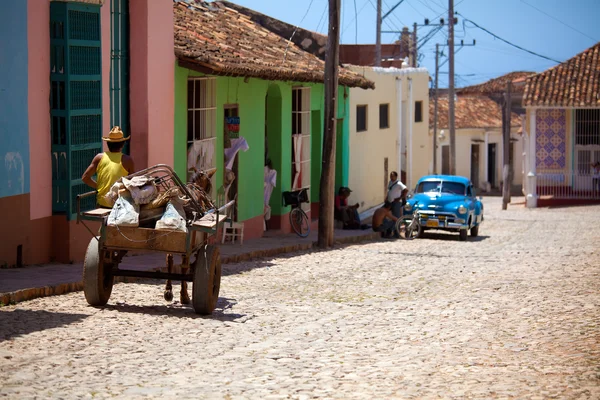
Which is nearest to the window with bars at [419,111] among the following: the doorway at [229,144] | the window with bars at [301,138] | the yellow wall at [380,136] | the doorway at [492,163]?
the yellow wall at [380,136]

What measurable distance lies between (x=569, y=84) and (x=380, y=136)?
7882 mm

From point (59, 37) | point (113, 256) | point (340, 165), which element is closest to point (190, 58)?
point (59, 37)

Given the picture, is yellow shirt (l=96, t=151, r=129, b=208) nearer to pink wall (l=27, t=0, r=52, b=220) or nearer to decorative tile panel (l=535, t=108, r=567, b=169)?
pink wall (l=27, t=0, r=52, b=220)

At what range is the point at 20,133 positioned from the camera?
12.0 m

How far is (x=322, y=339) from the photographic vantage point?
884 cm

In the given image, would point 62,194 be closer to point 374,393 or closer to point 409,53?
point 374,393

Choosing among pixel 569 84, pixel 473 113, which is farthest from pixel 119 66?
pixel 473 113

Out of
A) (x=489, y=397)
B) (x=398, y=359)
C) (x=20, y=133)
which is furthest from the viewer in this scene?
(x=20, y=133)

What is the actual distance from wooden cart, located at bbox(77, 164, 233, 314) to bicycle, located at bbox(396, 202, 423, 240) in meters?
12.9

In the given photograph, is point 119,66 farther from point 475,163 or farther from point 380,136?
point 475,163

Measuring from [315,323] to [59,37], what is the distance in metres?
5.40

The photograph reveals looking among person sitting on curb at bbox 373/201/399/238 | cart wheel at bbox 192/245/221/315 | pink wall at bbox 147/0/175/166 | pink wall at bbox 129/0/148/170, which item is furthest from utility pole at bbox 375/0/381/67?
cart wheel at bbox 192/245/221/315

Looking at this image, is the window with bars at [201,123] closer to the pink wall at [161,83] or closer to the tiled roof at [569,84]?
the pink wall at [161,83]

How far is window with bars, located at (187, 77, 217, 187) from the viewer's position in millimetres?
16500
